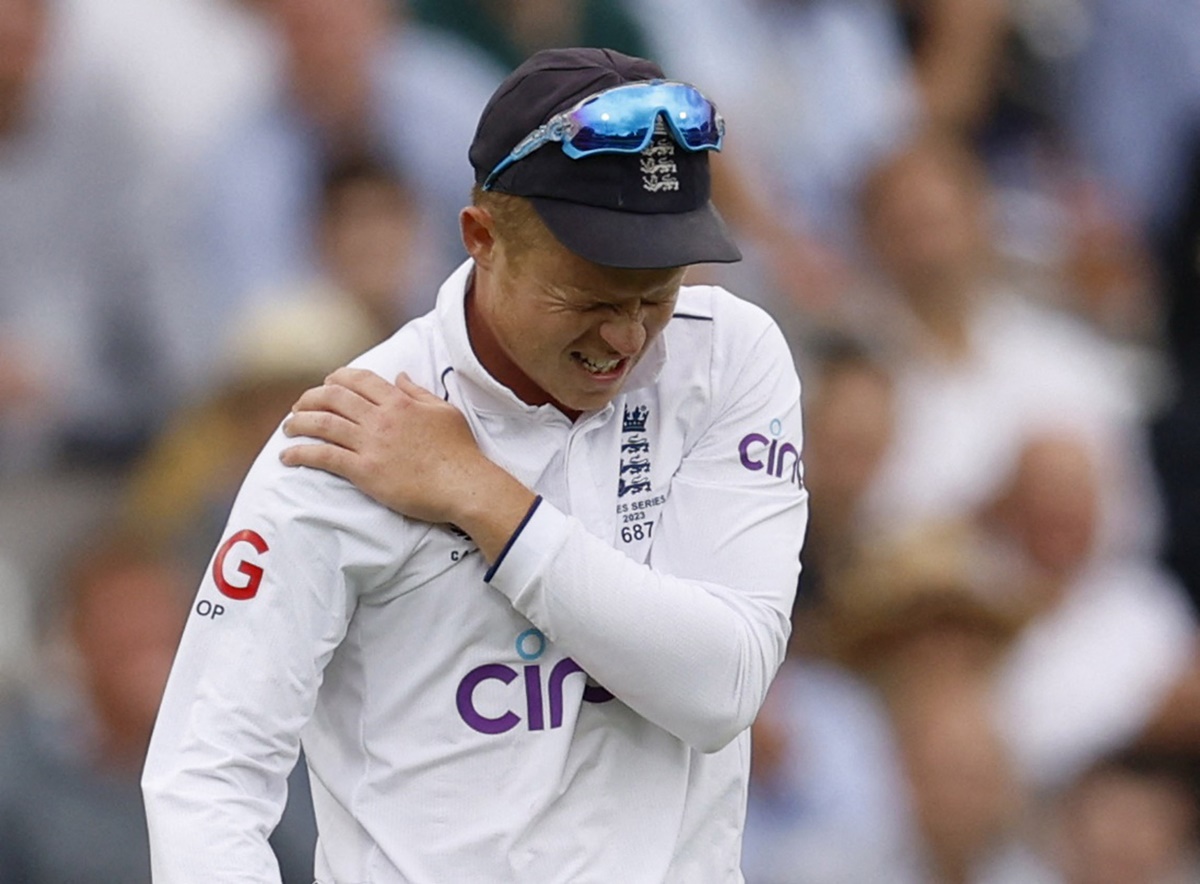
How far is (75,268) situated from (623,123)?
3236 millimetres

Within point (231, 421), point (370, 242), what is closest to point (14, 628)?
point (231, 421)

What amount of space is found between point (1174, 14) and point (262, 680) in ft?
17.0

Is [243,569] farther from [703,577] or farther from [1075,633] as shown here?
[1075,633]

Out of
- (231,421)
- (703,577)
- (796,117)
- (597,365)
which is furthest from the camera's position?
(796,117)

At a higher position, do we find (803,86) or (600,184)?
(600,184)

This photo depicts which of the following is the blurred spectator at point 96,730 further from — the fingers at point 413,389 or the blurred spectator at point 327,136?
the fingers at point 413,389

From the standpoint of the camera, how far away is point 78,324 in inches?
199

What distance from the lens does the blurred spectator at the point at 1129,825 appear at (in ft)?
19.0

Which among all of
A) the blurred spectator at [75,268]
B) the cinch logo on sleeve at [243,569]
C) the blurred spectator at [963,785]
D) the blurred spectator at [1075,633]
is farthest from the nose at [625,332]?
the blurred spectator at [1075,633]

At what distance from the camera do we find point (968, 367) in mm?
6078

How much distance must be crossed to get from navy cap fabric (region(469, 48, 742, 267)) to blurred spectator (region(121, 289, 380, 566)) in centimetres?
301

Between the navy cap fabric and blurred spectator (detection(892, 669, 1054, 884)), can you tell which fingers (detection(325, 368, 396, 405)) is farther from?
blurred spectator (detection(892, 669, 1054, 884))

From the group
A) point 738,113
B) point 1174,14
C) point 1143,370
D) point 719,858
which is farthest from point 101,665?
point 1174,14

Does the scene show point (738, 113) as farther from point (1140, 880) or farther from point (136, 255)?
point (1140, 880)
